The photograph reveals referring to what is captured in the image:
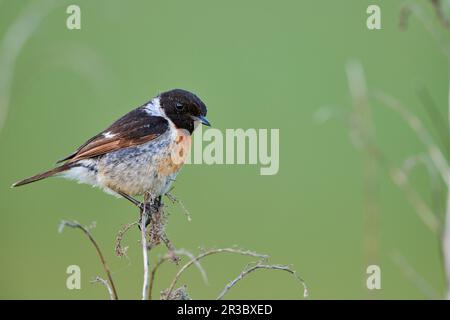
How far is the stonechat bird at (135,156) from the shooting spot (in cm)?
445

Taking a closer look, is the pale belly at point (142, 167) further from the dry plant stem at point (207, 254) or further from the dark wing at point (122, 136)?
the dry plant stem at point (207, 254)

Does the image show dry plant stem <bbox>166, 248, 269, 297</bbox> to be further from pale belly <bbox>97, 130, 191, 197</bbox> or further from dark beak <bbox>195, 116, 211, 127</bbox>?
dark beak <bbox>195, 116, 211, 127</bbox>

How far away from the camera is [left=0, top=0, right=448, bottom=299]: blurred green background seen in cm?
676

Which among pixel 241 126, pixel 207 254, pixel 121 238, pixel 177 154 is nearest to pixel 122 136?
pixel 177 154

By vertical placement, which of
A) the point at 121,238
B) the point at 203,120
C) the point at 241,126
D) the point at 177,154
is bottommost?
the point at 121,238

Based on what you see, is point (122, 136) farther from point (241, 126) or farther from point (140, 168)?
point (241, 126)

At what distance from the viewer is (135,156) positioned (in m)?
4.49

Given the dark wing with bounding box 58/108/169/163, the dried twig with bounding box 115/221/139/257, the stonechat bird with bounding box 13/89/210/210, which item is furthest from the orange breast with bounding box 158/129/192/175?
the dried twig with bounding box 115/221/139/257

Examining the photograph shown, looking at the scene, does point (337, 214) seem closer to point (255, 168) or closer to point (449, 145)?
point (255, 168)

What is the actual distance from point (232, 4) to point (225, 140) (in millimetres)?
3746

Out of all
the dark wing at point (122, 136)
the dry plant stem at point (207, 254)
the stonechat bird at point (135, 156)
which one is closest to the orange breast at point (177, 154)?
the stonechat bird at point (135, 156)

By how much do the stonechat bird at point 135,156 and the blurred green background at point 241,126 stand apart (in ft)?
5.99

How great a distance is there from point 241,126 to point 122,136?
2621 millimetres
